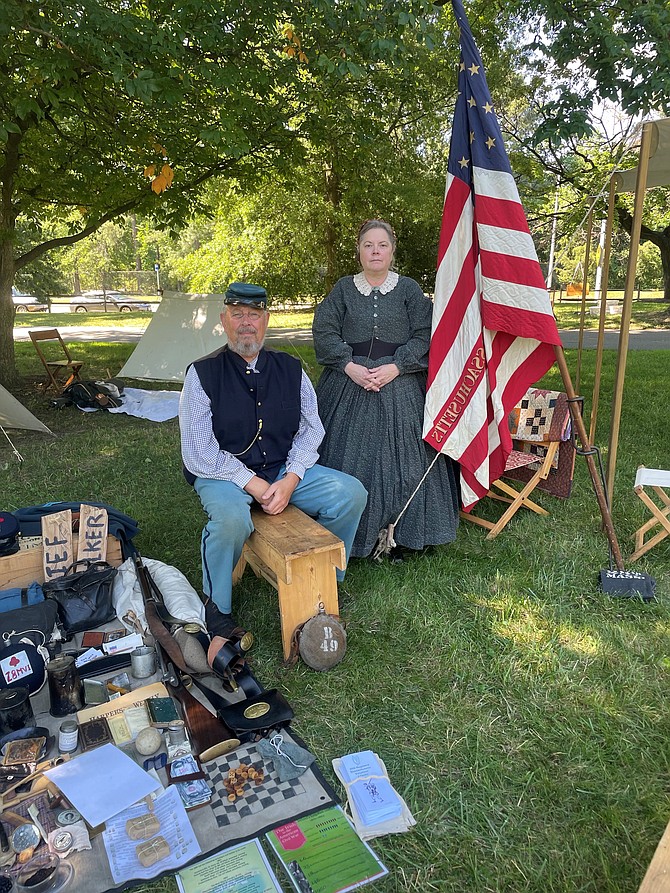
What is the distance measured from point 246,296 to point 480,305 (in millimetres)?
1076

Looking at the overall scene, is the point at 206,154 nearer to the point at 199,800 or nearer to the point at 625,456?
the point at 625,456

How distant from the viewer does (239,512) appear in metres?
2.53

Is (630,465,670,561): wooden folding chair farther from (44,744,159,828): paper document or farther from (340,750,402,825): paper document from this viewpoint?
(44,744,159,828): paper document

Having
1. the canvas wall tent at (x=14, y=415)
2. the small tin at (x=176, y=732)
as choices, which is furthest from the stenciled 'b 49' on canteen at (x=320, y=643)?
the canvas wall tent at (x=14, y=415)

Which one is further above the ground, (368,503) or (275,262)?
(275,262)

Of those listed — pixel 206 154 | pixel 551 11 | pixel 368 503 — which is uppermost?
pixel 551 11

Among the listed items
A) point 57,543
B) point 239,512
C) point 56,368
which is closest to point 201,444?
point 239,512

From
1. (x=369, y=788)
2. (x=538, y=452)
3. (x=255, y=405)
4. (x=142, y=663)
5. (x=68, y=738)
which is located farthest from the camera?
(x=538, y=452)

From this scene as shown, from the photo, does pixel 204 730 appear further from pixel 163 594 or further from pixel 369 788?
pixel 163 594

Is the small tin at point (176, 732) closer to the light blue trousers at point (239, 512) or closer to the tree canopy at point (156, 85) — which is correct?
the light blue trousers at point (239, 512)

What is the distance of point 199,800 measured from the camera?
1771mm

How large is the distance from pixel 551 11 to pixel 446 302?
2.87 m

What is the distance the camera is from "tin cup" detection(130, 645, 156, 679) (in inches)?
91.1

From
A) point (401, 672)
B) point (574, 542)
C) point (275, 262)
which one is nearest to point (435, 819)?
point (401, 672)
